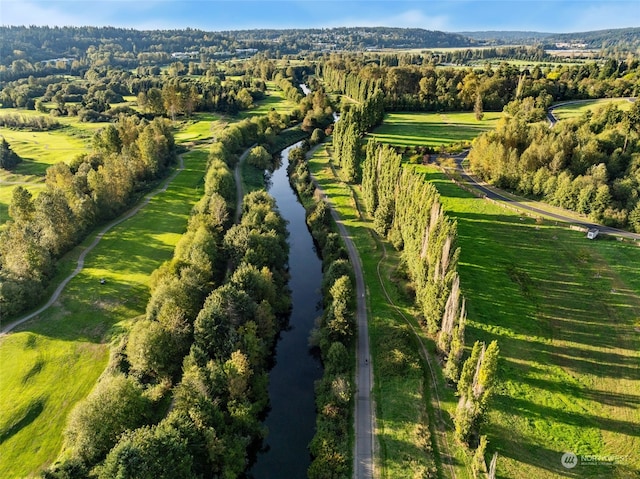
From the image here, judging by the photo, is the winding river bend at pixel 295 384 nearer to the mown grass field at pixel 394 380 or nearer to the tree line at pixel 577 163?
the mown grass field at pixel 394 380

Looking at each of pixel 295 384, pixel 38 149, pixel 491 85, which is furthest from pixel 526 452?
pixel 491 85

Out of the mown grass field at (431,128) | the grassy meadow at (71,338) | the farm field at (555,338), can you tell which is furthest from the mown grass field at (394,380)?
the mown grass field at (431,128)

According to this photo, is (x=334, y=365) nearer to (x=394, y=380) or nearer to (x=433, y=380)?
(x=394, y=380)

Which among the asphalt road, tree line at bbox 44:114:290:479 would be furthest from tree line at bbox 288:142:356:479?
tree line at bbox 44:114:290:479

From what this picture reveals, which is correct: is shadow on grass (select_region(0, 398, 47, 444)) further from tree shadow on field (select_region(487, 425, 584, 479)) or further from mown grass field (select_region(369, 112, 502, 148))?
mown grass field (select_region(369, 112, 502, 148))

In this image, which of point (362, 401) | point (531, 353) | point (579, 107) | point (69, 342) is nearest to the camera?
point (362, 401)

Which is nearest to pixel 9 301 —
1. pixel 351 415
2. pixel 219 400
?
pixel 219 400
